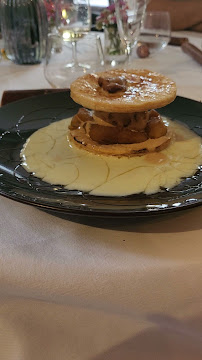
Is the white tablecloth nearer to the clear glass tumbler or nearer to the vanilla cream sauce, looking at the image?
the vanilla cream sauce

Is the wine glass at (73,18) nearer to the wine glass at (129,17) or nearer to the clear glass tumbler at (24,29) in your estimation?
the clear glass tumbler at (24,29)

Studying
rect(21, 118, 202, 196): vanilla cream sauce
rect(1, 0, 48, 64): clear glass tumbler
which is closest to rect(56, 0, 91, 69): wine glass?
rect(1, 0, 48, 64): clear glass tumbler

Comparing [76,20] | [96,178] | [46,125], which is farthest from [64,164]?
[76,20]

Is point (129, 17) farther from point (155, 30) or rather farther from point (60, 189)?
point (60, 189)

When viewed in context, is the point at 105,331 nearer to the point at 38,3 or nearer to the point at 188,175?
the point at 188,175

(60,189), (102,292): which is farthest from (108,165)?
(102,292)

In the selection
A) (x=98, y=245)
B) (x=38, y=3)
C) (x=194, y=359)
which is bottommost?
(x=194, y=359)

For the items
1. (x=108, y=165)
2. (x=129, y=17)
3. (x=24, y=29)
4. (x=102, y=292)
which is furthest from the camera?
(x=24, y=29)
